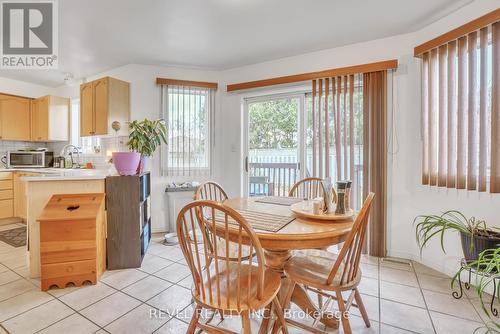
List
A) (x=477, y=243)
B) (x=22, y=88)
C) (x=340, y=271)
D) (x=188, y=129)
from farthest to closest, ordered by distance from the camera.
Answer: (x=22, y=88), (x=188, y=129), (x=477, y=243), (x=340, y=271)

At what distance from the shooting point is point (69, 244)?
2098 mm

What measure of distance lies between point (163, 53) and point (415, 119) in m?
3.14

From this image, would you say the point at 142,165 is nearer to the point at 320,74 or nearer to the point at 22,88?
the point at 320,74

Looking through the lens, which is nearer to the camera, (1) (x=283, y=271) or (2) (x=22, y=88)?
(1) (x=283, y=271)

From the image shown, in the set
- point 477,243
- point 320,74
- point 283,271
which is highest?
point 320,74

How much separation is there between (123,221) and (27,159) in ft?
10.7

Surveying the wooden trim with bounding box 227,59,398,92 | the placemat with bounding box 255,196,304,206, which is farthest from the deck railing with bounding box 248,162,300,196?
the placemat with bounding box 255,196,304,206

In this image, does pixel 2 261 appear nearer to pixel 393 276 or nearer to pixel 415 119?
pixel 393 276

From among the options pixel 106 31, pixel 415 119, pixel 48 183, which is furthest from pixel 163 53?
pixel 415 119

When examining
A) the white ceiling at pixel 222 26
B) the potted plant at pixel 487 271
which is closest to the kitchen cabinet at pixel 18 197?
the white ceiling at pixel 222 26

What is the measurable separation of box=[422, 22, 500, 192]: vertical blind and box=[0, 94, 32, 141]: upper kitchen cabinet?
617cm

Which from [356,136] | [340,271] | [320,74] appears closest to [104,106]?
[320,74]

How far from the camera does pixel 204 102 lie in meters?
3.84

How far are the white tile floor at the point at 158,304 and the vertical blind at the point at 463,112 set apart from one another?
973mm
